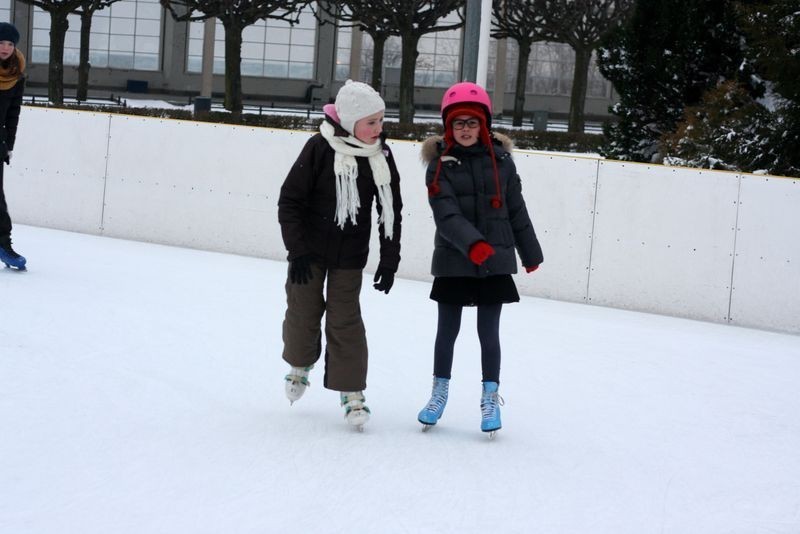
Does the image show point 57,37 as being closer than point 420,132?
No

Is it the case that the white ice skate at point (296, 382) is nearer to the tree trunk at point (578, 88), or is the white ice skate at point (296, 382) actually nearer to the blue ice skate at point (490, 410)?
the blue ice skate at point (490, 410)

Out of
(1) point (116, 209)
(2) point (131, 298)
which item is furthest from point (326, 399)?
(1) point (116, 209)

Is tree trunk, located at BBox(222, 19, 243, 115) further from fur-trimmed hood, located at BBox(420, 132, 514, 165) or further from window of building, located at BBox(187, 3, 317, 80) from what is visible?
fur-trimmed hood, located at BBox(420, 132, 514, 165)

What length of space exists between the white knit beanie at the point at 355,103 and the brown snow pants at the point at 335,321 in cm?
54

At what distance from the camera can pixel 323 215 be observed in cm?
423

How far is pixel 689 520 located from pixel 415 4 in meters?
23.0

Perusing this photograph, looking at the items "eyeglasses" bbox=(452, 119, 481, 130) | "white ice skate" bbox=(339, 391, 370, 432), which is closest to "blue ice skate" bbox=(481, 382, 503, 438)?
"white ice skate" bbox=(339, 391, 370, 432)

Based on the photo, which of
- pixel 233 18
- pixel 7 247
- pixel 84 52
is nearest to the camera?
pixel 7 247

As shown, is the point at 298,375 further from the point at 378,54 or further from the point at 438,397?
the point at 378,54

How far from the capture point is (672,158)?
39.3 feet

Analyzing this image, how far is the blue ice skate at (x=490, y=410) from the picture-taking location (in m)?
4.29

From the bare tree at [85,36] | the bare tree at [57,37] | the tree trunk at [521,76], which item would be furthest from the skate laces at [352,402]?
the tree trunk at [521,76]

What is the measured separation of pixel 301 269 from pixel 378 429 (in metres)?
0.67

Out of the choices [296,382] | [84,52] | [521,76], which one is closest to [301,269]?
[296,382]
